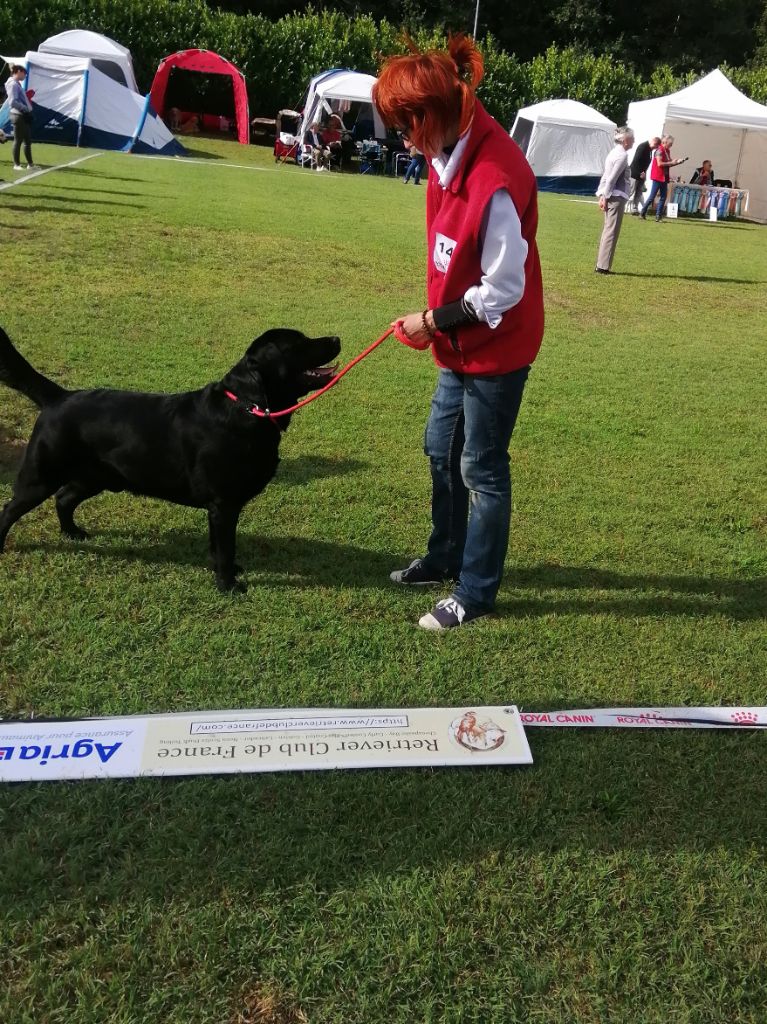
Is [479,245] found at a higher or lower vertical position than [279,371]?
higher

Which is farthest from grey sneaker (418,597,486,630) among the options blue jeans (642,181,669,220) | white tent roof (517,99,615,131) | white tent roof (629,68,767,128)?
white tent roof (517,99,615,131)

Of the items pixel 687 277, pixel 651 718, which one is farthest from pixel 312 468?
pixel 687 277

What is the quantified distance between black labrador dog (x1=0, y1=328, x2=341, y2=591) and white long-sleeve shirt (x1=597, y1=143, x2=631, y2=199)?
10.3 m

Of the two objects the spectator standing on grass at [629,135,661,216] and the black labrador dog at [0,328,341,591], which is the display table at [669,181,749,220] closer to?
the spectator standing on grass at [629,135,661,216]

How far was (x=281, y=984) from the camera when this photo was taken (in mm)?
1900

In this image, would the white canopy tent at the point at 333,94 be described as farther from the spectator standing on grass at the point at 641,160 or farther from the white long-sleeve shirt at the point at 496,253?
the white long-sleeve shirt at the point at 496,253

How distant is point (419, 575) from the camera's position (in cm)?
386

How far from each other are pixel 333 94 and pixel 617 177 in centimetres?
1848

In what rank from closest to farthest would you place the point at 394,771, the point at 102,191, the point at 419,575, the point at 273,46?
the point at 394,771, the point at 419,575, the point at 102,191, the point at 273,46

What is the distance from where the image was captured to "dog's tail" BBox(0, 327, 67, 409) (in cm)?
342

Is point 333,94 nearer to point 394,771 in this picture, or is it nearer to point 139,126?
point 139,126

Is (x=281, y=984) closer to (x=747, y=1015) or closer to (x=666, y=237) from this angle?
(x=747, y=1015)

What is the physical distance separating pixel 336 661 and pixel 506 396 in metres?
1.24

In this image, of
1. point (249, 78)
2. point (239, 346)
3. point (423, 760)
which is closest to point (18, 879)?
point (423, 760)
